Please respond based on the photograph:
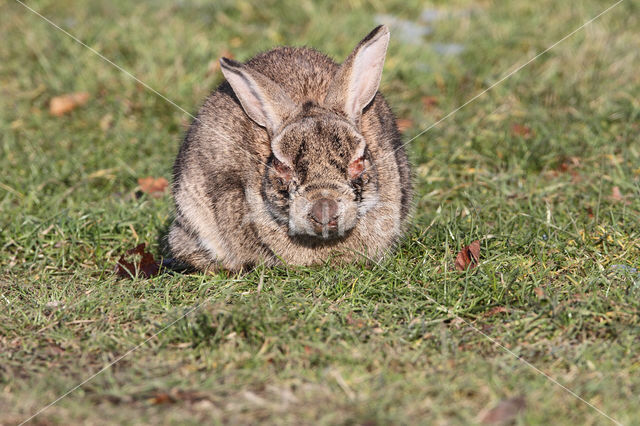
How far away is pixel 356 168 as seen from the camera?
445 cm

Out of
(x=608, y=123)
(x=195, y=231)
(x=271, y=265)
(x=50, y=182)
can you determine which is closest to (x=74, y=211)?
(x=50, y=182)

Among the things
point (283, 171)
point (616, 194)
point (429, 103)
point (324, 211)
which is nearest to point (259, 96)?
point (283, 171)

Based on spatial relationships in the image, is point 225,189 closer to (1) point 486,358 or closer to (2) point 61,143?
(1) point 486,358

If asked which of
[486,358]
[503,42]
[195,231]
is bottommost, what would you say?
[486,358]

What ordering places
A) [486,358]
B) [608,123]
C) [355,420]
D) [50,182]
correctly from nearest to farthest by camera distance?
[355,420], [486,358], [50,182], [608,123]

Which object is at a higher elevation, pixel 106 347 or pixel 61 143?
pixel 61 143

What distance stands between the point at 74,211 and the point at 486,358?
3120 millimetres

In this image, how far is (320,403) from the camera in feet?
11.1

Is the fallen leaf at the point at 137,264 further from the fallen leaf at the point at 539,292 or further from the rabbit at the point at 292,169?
the fallen leaf at the point at 539,292

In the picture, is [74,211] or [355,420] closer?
[355,420]

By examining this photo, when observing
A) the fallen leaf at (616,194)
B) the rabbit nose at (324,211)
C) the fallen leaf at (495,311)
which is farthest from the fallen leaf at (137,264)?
the fallen leaf at (616,194)

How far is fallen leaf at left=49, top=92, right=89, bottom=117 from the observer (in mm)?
7238

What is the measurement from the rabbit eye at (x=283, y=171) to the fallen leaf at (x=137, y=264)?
1010mm

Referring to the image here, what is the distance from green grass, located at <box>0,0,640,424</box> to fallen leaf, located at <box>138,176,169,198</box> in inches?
3.8
